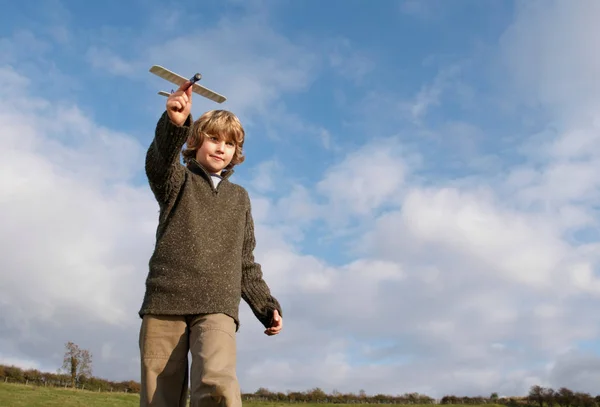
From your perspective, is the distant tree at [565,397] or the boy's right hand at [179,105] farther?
the distant tree at [565,397]

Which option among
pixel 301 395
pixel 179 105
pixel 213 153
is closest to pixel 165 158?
pixel 179 105

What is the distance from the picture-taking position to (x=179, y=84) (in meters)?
3.92

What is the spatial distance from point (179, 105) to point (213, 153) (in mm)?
862

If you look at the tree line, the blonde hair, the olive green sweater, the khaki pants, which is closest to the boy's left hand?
the olive green sweater

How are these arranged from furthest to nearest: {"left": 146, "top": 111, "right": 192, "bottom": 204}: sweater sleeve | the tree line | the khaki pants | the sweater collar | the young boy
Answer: the tree line, the sweater collar, {"left": 146, "top": 111, "right": 192, "bottom": 204}: sweater sleeve, the young boy, the khaki pants

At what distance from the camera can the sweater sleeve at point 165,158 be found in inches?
157

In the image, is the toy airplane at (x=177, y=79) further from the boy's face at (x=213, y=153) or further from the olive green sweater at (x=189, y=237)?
the boy's face at (x=213, y=153)

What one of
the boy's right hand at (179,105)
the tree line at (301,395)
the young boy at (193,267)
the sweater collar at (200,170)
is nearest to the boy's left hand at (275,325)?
Result: the young boy at (193,267)

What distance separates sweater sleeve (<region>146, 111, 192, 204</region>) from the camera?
3.99 m

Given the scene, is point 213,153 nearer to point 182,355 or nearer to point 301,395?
point 182,355

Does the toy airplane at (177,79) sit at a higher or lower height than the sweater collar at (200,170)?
higher

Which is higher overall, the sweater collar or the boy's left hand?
A: the sweater collar

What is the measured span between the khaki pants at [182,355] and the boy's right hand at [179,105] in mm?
1384

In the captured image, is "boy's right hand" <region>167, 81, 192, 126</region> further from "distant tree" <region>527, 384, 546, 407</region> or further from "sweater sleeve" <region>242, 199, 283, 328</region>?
"distant tree" <region>527, 384, 546, 407</region>
